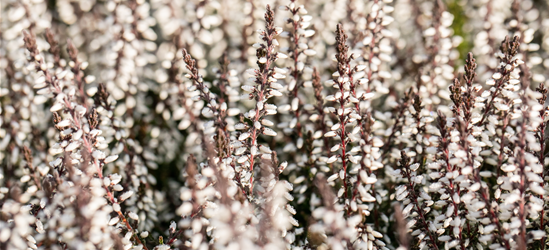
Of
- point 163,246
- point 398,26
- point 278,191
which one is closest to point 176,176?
point 163,246

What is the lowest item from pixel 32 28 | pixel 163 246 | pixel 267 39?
pixel 32 28

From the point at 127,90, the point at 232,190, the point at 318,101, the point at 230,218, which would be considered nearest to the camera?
the point at 230,218

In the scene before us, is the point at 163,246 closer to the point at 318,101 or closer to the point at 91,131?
the point at 91,131

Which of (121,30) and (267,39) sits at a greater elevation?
(267,39)

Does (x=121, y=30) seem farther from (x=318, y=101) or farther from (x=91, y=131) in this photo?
(x=318, y=101)

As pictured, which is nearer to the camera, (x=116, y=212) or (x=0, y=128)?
(x=116, y=212)

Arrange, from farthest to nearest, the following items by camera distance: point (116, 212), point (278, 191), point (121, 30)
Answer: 1. point (121, 30)
2. point (116, 212)
3. point (278, 191)

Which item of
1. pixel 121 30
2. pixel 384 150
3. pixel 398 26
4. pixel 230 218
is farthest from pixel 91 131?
pixel 398 26
